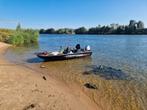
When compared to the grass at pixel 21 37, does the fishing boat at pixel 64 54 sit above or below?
below

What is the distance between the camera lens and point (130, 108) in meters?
9.86

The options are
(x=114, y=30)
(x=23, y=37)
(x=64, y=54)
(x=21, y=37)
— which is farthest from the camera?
(x=114, y=30)

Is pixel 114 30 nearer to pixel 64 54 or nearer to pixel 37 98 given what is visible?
pixel 64 54

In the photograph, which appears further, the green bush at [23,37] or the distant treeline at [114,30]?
the distant treeline at [114,30]

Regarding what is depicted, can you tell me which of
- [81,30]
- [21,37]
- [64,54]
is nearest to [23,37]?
[21,37]

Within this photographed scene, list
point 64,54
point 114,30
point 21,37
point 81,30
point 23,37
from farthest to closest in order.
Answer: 1. point 81,30
2. point 114,30
3. point 23,37
4. point 21,37
5. point 64,54

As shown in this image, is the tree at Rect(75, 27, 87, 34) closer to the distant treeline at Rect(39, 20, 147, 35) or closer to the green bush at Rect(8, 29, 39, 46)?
the distant treeline at Rect(39, 20, 147, 35)

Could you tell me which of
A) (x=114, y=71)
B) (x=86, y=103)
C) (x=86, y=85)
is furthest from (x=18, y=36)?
(x=86, y=103)

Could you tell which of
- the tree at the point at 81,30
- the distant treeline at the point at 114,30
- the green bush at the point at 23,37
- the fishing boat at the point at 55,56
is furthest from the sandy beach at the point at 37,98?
the tree at the point at 81,30

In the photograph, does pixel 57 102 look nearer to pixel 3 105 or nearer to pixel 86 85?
pixel 3 105

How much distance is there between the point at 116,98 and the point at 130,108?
1.37 meters

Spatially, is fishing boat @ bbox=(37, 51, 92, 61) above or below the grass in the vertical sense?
below

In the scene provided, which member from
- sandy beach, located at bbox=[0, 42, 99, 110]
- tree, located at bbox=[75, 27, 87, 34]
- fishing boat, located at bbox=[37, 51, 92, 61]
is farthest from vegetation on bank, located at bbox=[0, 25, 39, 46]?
tree, located at bbox=[75, 27, 87, 34]

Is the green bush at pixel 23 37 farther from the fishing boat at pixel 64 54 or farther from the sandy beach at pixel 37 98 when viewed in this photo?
the sandy beach at pixel 37 98
